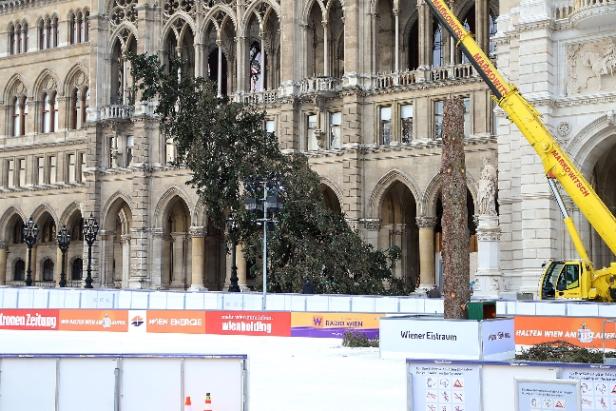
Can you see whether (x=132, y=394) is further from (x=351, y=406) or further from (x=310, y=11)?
(x=310, y=11)

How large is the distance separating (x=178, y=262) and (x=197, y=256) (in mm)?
3902

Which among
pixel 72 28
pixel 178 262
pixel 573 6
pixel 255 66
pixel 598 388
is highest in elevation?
pixel 72 28

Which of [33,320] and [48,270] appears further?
[48,270]

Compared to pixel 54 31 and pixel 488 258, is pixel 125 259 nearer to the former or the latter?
pixel 54 31

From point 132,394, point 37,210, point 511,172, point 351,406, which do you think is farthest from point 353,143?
point 132,394

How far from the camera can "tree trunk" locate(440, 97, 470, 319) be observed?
2161 cm

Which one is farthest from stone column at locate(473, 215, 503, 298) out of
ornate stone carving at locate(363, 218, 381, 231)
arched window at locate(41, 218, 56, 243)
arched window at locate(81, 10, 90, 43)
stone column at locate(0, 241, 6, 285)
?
stone column at locate(0, 241, 6, 285)

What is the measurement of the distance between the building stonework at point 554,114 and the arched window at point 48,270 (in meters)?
37.3

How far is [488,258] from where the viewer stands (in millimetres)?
34969

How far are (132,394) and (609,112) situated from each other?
2598 centimetres

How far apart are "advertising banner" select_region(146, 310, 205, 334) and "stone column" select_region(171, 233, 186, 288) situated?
21.7m

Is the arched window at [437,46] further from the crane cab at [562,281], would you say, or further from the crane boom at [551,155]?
the crane cab at [562,281]

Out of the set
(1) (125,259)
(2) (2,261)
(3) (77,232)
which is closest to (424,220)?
(1) (125,259)

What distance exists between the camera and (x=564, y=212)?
31062mm
